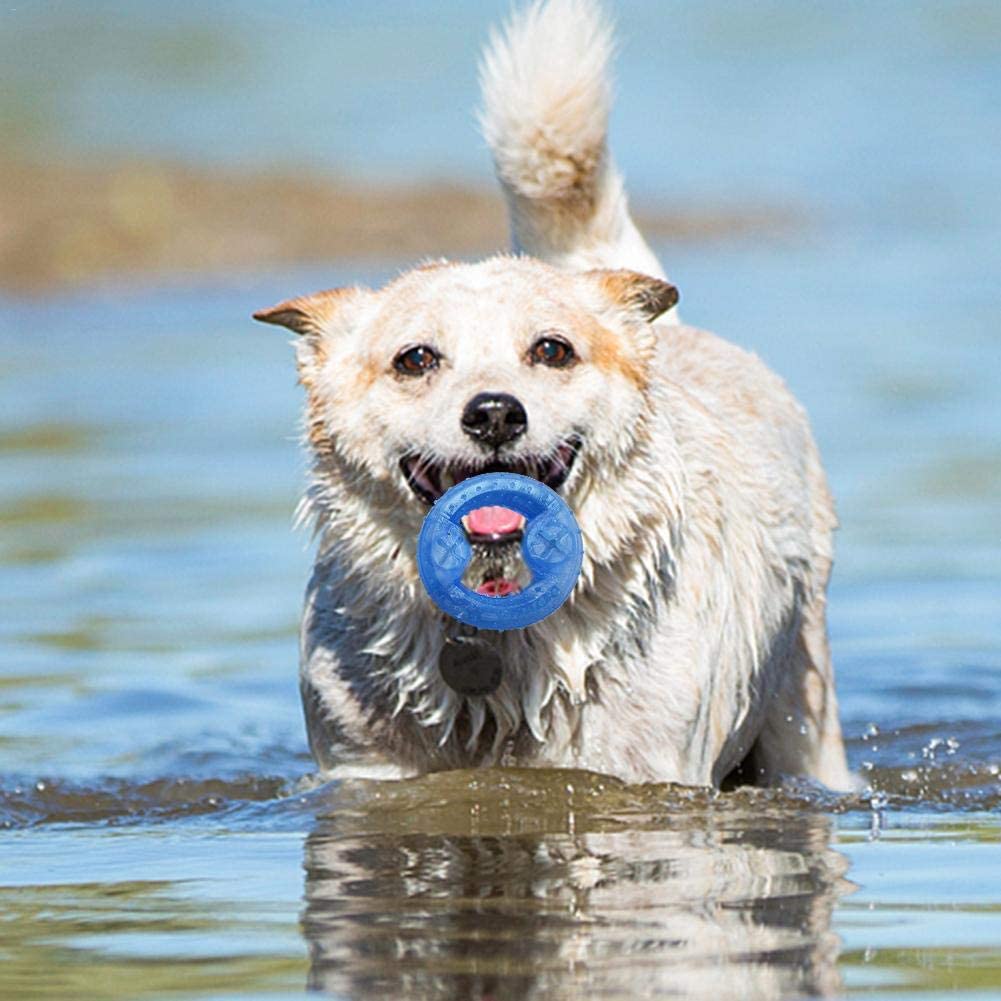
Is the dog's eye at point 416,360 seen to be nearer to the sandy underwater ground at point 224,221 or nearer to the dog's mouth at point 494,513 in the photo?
the dog's mouth at point 494,513

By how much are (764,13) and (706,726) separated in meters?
37.6

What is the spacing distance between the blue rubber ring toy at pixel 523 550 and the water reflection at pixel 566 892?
0.54m

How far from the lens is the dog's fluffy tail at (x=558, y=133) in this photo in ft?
25.4

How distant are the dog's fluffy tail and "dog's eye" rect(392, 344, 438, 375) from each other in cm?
204

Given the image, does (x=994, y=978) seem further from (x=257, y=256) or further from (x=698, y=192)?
(x=698, y=192)

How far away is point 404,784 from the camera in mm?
6172

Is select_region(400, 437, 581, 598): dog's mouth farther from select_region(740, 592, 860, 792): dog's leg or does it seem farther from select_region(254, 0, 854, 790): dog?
select_region(740, 592, 860, 792): dog's leg

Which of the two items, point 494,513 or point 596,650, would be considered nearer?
point 494,513

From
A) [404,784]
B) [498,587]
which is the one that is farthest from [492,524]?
[404,784]

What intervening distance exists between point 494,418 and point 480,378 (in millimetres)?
218

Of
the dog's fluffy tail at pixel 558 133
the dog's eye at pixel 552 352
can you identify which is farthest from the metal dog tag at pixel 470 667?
the dog's fluffy tail at pixel 558 133

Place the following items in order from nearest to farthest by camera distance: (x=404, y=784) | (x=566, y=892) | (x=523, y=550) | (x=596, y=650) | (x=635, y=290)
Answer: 1. (x=566, y=892)
2. (x=523, y=550)
3. (x=596, y=650)
4. (x=404, y=784)
5. (x=635, y=290)

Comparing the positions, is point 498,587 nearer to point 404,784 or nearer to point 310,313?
point 404,784

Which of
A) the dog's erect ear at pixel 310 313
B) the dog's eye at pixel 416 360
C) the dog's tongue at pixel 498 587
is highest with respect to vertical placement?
the dog's erect ear at pixel 310 313
